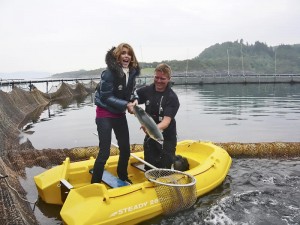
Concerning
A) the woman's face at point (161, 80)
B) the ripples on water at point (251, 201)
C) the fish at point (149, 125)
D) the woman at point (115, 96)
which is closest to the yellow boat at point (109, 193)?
the ripples on water at point (251, 201)

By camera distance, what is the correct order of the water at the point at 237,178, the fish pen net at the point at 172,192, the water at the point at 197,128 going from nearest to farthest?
the fish pen net at the point at 172,192
the water at the point at 237,178
the water at the point at 197,128

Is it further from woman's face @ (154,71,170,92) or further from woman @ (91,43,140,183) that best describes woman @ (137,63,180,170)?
woman @ (91,43,140,183)

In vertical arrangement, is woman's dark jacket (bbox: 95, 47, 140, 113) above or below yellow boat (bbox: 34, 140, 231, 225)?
above

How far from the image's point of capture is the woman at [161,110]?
22.1ft

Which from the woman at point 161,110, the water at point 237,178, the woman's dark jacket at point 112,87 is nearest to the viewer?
the woman's dark jacket at point 112,87

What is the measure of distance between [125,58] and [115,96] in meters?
0.72

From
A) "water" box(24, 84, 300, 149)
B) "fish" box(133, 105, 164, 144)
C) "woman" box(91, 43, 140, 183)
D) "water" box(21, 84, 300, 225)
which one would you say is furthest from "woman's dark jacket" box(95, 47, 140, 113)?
"water" box(24, 84, 300, 149)

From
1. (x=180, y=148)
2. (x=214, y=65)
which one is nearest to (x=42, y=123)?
→ (x=180, y=148)

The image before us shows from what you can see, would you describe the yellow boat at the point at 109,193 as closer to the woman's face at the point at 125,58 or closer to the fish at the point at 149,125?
the fish at the point at 149,125

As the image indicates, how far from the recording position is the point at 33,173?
30.8 feet

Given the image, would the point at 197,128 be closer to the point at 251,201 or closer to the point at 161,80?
the point at 251,201

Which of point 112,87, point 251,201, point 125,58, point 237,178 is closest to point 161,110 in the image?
point 112,87

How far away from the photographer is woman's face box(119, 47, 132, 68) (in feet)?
19.5

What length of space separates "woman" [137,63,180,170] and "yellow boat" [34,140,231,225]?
0.75m
